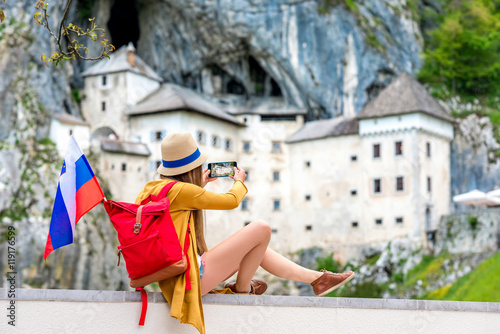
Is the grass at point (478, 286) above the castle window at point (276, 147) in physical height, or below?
below

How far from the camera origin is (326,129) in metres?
44.4

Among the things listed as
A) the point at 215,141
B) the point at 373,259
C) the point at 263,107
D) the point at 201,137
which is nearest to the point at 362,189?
the point at 373,259

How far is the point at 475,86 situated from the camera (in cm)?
4647

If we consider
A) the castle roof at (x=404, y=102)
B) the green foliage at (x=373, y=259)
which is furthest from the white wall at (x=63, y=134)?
the green foliage at (x=373, y=259)

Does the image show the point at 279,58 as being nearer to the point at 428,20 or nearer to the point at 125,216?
the point at 428,20

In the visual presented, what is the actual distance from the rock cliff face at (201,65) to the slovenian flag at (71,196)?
105 ft

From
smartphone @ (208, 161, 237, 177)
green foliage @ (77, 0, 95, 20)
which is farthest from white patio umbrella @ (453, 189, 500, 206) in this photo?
smartphone @ (208, 161, 237, 177)

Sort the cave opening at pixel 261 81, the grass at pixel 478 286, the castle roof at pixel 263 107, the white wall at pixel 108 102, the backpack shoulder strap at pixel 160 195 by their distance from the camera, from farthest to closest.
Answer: the cave opening at pixel 261 81 < the castle roof at pixel 263 107 < the white wall at pixel 108 102 < the grass at pixel 478 286 < the backpack shoulder strap at pixel 160 195

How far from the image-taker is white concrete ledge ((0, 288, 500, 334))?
6324mm

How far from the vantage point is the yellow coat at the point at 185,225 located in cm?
636

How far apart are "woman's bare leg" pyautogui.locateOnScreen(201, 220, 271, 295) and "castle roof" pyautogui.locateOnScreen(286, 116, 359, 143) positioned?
120 feet

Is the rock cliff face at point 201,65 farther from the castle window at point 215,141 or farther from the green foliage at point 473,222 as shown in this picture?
the green foliage at point 473,222

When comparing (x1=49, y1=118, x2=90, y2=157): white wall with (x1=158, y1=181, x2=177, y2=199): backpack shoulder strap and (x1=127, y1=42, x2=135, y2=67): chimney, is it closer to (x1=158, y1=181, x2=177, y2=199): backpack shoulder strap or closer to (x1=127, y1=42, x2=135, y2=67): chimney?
(x1=127, y1=42, x2=135, y2=67): chimney

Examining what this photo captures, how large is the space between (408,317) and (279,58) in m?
40.6
